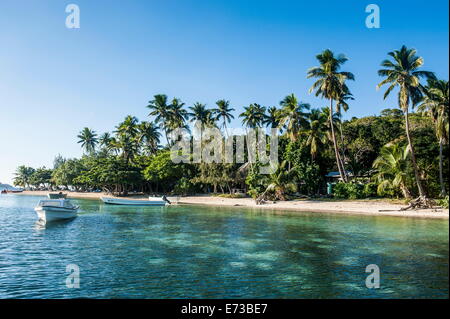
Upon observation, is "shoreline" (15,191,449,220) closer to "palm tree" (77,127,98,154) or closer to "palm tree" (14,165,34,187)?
→ "palm tree" (77,127,98,154)

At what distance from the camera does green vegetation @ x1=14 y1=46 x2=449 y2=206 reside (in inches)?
1209

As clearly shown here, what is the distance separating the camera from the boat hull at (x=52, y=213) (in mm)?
26942

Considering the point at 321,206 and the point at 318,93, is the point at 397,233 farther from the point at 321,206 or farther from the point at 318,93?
the point at 318,93

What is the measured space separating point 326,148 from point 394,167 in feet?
59.8

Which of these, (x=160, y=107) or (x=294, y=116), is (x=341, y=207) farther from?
Result: (x=160, y=107)

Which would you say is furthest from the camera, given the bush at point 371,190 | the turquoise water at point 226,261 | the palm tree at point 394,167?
the bush at point 371,190

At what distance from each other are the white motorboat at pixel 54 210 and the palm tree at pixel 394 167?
31531 mm

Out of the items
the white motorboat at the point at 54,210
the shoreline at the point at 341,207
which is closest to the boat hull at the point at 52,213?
the white motorboat at the point at 54,210

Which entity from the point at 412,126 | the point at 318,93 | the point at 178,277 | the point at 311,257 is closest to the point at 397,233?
the point at 311,257

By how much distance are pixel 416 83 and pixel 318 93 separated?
1407 centimetres

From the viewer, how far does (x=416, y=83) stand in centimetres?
2969
